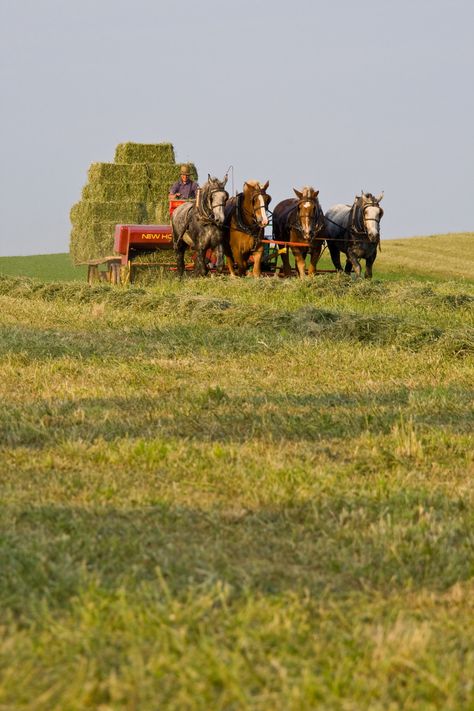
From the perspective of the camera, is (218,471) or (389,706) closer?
(389,706)

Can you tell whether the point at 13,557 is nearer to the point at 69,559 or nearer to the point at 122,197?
the point at 69,559

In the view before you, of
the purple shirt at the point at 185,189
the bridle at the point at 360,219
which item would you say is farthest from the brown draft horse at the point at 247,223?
the purple shirt at the point at 185,189

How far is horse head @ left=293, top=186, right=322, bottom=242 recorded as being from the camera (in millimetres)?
22422

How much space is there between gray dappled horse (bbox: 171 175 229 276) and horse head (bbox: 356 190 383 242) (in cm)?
297

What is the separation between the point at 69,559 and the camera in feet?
15.3

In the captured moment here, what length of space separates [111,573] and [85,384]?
5.40 metres

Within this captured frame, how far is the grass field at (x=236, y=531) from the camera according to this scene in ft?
11.5

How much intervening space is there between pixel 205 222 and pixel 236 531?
16712mm

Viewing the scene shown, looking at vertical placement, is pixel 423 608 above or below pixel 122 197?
below

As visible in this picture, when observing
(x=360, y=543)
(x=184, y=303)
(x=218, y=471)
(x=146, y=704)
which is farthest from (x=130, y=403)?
(x=184, y=303)

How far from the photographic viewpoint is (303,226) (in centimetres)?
2250

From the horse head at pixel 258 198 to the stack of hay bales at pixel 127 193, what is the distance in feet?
22.8

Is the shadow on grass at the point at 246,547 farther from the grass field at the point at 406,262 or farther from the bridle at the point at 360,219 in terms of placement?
the grass field at the point at 406,262

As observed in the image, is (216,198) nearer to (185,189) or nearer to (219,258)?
(219,258)
